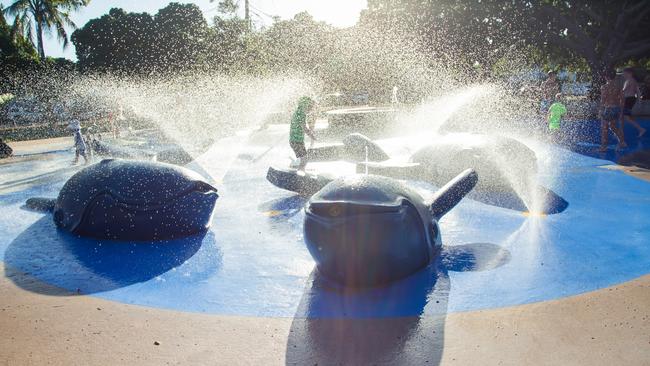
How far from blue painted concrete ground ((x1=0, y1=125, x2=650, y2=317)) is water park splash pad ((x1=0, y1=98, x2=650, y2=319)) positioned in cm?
1

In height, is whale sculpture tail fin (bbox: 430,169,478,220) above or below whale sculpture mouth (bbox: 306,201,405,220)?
below

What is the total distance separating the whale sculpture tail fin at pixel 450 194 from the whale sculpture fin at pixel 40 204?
702 centimetres

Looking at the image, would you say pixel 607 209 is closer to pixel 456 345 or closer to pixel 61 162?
pixel 456 345

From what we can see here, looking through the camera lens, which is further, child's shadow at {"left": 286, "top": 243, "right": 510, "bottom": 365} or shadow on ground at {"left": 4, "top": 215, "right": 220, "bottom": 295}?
shadow on ground at {"left": 4, "top": 215, "right": 220, "bottom": 295}

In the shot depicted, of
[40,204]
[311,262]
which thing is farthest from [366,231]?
[40,204]

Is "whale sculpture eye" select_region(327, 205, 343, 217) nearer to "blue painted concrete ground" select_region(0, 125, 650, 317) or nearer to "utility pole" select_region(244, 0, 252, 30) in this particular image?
"blue painted concrete ground" select_region(0, 125, 650, 317)

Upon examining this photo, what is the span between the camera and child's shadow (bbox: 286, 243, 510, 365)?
3.71 metres

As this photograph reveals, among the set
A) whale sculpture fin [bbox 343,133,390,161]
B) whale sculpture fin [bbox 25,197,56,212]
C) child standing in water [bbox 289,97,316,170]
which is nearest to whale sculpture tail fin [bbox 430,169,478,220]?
whale sculpture fin [bbox 343,133,390,161]

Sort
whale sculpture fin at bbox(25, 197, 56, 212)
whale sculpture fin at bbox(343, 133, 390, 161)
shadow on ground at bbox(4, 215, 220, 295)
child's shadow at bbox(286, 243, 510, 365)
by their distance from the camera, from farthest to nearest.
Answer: whale sculpture fin at bbox(343, 133, 390, 161) → whale sculpture fin at bbox(25, 197, 56, 212) → shadow on ground at bbox(4, 215, 220, 295) → child's shadow at bbox(286, 243, 510, 365)

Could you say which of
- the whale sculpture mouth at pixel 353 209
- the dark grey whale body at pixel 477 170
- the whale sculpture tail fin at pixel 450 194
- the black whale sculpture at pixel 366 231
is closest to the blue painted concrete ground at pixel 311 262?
the black whale sculpture at pixel 366 231

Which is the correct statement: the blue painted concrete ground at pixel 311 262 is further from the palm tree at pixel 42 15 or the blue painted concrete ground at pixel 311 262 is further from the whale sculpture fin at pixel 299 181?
the palm tree at pixel 42 15

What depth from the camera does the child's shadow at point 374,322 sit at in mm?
3711

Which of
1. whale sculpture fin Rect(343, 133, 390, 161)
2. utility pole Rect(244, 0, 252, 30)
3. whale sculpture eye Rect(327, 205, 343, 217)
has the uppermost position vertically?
utility pole Rect(244, 0, 252, 30)

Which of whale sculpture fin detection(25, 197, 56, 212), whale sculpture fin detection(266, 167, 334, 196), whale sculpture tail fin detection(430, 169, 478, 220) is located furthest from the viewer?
whale sculpture fin detection(266, 167, 334, 196)
